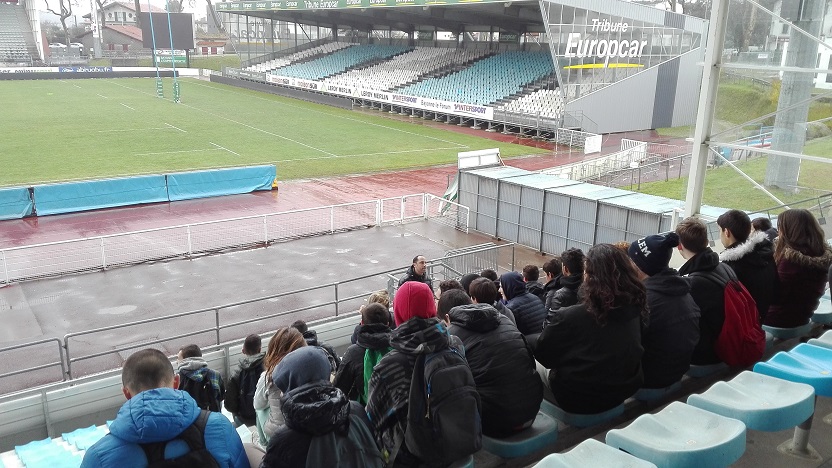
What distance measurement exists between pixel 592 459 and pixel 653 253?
5.54ft

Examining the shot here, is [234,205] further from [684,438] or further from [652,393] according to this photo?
[684,438]

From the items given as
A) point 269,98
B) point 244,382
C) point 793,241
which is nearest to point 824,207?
point 793,241

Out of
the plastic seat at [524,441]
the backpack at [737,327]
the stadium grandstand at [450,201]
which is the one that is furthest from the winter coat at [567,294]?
the plastic seat at [524,441]

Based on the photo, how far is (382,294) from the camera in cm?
601

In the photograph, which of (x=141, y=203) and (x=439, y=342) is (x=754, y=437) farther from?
(x=141, y=203)

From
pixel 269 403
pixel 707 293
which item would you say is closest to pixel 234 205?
pixel 269 403

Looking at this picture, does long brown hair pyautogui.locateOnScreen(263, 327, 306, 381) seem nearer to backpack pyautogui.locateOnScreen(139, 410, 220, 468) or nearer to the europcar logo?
backpack pyautogui.locateOnScreen(139, 410, 220, 468)

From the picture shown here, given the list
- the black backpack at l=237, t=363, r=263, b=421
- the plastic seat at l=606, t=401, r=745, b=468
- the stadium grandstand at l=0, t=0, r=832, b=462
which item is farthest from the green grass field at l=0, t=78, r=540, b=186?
the plastic seat at l=606, t=401, r=745, b=468

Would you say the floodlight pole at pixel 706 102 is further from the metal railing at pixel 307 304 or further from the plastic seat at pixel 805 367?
the plastic seat at pixel 805 367

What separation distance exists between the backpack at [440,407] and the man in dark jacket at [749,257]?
9.40 feet

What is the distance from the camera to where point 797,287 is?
18.4 ft

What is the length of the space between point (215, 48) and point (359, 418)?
366 ft

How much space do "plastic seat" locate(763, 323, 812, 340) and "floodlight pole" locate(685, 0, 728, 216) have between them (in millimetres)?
4170

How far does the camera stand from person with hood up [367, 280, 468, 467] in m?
3.54
